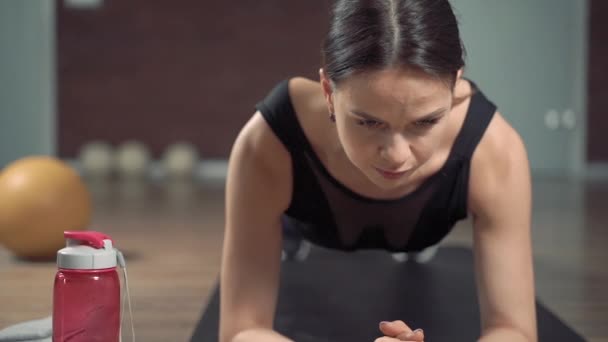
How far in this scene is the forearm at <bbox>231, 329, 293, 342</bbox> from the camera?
1087 millimetres

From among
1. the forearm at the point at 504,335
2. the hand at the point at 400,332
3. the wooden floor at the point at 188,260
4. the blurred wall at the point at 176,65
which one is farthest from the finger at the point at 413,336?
the blurred wall at the point at 176,65

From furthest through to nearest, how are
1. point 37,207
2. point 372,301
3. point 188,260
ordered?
1. point 188,260
2. point 37,207
3. point 372,301

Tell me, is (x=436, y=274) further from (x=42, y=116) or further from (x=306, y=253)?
(x=42, y=116)

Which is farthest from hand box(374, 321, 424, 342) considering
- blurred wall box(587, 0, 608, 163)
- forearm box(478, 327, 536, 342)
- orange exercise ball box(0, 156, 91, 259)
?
blurred wall box(587, 0, 608, 163)

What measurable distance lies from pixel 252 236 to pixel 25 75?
3727 millimetres

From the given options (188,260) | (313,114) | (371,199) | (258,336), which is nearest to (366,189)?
(371,199)

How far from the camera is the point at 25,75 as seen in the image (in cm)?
450

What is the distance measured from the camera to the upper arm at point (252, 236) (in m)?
1.15

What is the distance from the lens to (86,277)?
93 centimetres

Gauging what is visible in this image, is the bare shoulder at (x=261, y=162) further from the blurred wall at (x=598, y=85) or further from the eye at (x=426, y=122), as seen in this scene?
the blurred wall at (x=598, y=85)

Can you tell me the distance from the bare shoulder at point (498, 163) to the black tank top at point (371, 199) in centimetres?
1

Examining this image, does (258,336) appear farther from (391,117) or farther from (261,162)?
(391,117)

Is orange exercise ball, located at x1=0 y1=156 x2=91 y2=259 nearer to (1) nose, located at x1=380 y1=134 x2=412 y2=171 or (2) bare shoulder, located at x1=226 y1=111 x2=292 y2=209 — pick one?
(2) bare shoulder, located at x1=226 y1=111 x2=292 y2=209

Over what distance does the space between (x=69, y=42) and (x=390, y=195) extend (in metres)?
3.85
